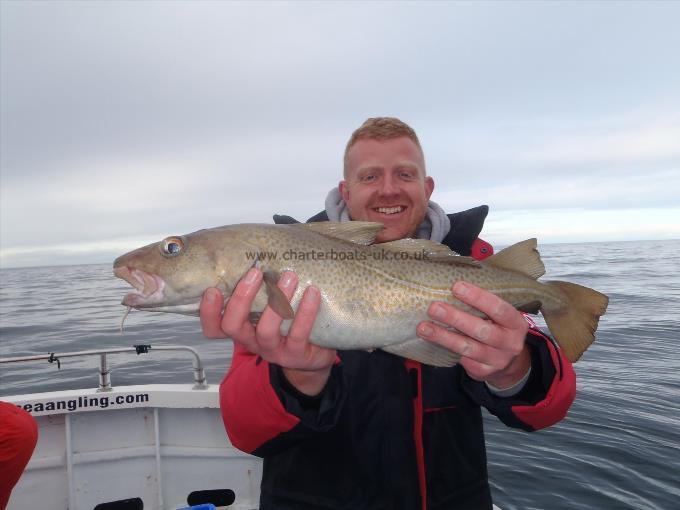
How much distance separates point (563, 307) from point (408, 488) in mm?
1936

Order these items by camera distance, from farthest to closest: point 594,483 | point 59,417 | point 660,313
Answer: point 660,313, point 594,483, point 59,417

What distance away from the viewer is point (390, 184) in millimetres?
4469

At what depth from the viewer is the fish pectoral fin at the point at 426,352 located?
3.23 meters

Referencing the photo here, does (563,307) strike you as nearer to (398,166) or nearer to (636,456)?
(398,166)

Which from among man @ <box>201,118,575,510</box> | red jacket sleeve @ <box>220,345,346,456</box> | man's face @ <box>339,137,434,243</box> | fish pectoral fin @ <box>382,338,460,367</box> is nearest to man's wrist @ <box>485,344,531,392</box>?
man @ <box>201,118,575,510</box>

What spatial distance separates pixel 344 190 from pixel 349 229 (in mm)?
1629

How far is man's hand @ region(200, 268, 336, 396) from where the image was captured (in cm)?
295

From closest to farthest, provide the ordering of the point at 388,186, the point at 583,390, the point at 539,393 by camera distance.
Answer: the point at 539,393, the point at 388,186, the point at 583,390

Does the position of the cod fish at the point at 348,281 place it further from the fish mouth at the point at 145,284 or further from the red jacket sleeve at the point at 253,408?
the red jacket sleeve at the point at 253,408

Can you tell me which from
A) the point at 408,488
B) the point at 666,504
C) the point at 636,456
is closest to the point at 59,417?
the point at 408,488

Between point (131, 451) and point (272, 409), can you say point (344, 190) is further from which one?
point (131, 451)

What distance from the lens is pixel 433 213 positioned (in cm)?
482

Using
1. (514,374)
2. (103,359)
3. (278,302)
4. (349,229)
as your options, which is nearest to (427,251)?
(349,229)

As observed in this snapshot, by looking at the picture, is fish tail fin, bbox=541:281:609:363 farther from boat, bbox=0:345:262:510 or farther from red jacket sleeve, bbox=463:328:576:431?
boat, bbox=0:345:262:510
